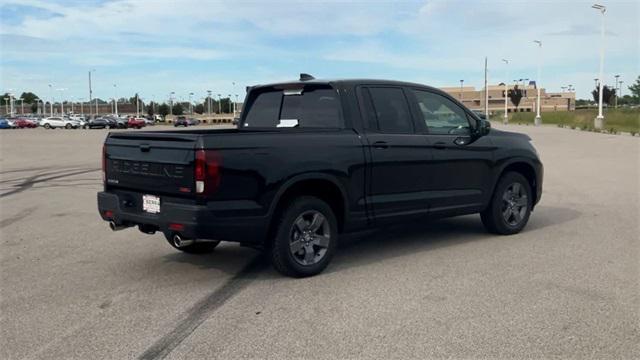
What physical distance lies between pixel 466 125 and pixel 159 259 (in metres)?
3.76

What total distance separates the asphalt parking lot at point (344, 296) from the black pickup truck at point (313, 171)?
0.45 metres

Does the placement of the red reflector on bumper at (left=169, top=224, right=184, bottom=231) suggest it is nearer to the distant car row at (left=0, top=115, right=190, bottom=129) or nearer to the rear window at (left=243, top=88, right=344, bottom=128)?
the rear window at (left=243, top=88, right=344, bottom=128)

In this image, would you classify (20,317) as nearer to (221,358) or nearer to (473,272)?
(221,358)

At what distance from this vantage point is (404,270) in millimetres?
6227

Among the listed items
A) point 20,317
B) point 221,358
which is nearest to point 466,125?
point 221,358

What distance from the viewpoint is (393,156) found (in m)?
6.51

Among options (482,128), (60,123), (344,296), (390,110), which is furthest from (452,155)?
(60,123)

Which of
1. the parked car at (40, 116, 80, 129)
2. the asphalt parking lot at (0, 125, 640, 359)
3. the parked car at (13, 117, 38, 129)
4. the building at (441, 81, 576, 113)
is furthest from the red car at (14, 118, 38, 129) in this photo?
the building at (441, 81, 576, 113)

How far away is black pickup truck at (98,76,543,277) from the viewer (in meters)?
5.39

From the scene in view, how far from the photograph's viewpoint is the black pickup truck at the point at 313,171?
17.7ft

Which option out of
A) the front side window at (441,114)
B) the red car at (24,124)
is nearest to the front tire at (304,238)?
the front side window at (441,114)

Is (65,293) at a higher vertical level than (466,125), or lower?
lower

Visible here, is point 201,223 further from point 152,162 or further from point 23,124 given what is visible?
point 23,124

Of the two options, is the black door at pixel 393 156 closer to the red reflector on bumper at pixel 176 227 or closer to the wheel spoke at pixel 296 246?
the wheel spoke at pixel 296 246
